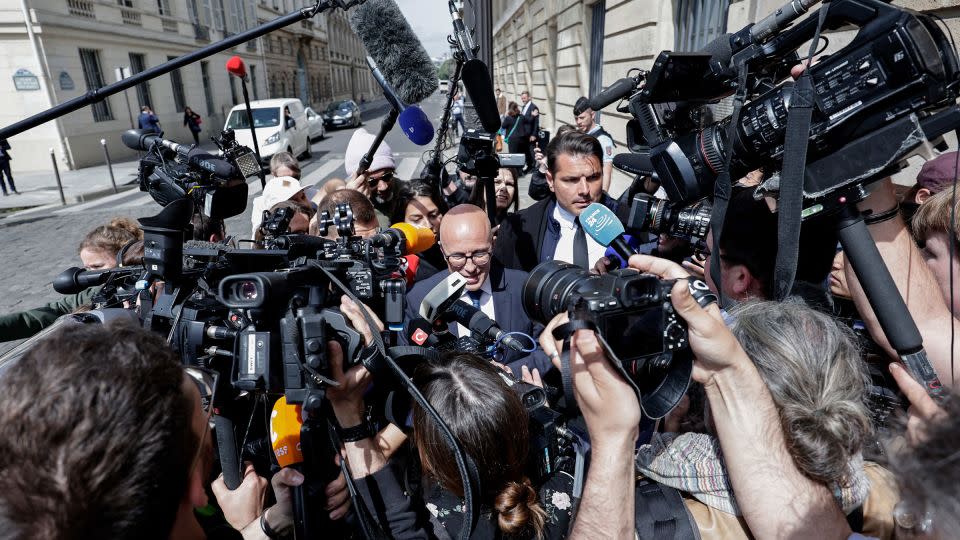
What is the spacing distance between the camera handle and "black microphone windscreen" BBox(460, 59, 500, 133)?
166 centimetres

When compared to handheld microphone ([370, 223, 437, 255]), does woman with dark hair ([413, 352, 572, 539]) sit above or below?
below

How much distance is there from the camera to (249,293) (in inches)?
52.0

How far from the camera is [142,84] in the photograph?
63.8 ft

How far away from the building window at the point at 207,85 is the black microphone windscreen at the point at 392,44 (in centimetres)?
2388

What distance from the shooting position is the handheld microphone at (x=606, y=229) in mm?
1961

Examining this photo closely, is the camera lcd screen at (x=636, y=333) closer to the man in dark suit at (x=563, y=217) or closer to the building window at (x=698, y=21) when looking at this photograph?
the man in dark suit at (x=563, y=217)

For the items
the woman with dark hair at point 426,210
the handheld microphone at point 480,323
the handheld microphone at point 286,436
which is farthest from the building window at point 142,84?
the handheld microphone at point 480,323

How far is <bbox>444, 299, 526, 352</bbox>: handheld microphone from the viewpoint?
1792 millimetres

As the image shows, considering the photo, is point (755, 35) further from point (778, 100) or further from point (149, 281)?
point (149, 281)

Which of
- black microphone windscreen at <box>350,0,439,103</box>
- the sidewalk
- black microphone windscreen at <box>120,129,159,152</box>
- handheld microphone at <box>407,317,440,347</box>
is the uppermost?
black microphone windscreen at <box>350,0,439,103</box>

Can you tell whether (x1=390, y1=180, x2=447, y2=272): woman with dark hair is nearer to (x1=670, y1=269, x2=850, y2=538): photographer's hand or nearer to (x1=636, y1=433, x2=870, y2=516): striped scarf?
(x1=636, y1=433, x2=870, y2=516): striped scarf

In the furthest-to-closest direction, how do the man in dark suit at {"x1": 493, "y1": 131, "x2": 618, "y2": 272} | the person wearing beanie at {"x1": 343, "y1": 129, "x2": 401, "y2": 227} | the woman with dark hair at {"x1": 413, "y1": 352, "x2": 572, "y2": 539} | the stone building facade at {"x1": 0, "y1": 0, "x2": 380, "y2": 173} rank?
the stone building facade at {"x1": 0, "y1": 0, "x2": 380, "y2": 173}
the person wearing beanie at {"x1": 343, "y1": 129, "x2": 401, "y2": 227}
the man in dark suit at {"x1": 493, "y1": 131, "x2": 618, "y2": 272}
the woman with dark hair at {"x1": 413, "y1": 352, "x2": 572, "y2": 539}

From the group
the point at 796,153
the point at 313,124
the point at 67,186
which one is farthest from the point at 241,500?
the point at 313,124

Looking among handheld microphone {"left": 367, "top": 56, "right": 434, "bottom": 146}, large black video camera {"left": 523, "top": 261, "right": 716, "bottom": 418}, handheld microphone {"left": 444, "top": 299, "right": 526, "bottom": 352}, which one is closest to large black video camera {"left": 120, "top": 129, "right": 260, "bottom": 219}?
handheld microphone {"left": 444, "top": 299, "right": 526, "bottom": 352}
